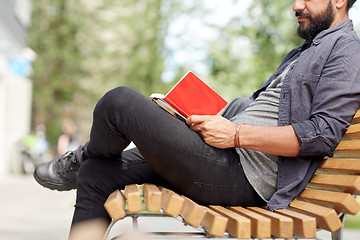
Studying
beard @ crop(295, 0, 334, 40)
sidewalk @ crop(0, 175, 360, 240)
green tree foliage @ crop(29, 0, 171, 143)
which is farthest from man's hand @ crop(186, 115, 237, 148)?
green tree foliage @ crop(29, 0, 171, 143)

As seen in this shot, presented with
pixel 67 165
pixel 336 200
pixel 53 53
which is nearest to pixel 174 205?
pixel 336 200

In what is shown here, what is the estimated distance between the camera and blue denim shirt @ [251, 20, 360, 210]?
2.08 metres

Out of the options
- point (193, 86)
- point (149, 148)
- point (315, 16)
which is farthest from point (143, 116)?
point (315, 16)

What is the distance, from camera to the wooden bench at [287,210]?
181 cm

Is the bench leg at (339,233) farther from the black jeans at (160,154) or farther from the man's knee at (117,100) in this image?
the man's knee at (117,100)

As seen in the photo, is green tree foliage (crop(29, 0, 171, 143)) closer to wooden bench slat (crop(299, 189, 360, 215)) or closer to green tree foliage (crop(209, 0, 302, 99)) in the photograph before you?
green tree foliage (crop(209, 0, 302, 99))

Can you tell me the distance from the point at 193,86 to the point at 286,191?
59 centimetres

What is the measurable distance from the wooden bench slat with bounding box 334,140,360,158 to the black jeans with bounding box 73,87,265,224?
15.6 inches

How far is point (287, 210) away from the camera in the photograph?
82.0 inches

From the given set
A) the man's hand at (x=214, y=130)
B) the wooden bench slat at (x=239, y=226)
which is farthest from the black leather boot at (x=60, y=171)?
the wooden bench slat at (x=239, y=226)

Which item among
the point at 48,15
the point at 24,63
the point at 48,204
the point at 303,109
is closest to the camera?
the point at 303,109

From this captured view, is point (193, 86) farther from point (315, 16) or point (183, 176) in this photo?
point (315, 16)

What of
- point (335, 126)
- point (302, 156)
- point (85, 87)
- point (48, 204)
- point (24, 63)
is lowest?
point (85, 87)

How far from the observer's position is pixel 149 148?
206 cm
